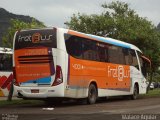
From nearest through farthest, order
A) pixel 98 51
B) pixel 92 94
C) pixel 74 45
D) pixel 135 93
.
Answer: pixel 74 45 < pixel 92 94 < pixel 98 51 < pixel 135 93

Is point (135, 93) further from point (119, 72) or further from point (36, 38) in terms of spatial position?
point (36, 38)

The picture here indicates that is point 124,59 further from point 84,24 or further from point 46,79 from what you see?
point 84,24

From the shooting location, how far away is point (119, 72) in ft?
93.0

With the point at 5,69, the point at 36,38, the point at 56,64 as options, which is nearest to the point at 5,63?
the point at 5,69

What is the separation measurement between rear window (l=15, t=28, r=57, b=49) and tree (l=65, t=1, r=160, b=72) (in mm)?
15873

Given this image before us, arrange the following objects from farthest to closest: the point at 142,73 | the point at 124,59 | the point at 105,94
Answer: the point at 142,73 < the point at 124,59 < the point at 105,94

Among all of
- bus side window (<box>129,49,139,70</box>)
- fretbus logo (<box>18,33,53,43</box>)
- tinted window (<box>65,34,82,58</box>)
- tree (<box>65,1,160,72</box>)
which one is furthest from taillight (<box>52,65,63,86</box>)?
tree (<box>65,1,160,72</box>)

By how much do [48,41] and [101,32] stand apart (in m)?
18.1

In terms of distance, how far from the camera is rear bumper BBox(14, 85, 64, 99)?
2216 cm

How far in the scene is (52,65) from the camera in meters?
22.3

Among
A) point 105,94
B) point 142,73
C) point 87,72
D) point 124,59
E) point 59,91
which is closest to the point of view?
point 59,91

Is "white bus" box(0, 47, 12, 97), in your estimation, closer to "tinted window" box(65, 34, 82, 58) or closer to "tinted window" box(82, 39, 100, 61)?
"tinted window" box(82, 39, 100, 61)

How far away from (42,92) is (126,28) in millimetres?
17637

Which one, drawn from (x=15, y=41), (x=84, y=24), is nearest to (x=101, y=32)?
(x=84, y=24)
